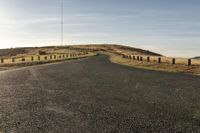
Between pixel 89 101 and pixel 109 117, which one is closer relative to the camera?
pixel 109 117

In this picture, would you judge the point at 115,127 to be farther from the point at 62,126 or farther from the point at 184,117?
the point at 184,117

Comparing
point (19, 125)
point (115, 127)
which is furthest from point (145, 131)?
point (19, 125)

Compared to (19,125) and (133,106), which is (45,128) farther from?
(133,106)

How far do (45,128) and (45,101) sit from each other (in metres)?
5.84

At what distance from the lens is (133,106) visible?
15.3m

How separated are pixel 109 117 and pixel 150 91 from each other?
25.8ft

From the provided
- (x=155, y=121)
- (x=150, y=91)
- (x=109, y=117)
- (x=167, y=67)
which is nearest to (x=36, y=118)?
(x=109, y=117)

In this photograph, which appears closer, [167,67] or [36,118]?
[36,118]

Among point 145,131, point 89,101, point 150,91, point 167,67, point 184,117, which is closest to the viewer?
point 145,131

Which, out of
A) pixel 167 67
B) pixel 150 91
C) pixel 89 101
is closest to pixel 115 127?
pixel 89 101

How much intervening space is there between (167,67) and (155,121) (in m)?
32.6

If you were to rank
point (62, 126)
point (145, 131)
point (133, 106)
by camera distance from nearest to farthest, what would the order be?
point (145, 131) < point (62, 126) < point (133, 106)

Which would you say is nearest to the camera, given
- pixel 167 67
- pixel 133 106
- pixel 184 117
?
pixel 184 117

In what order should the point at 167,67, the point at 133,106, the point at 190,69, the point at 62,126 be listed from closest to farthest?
1. the point at 62,126
2. the point at 133,106
3. the point at 190,69
4. the point at 167,67
